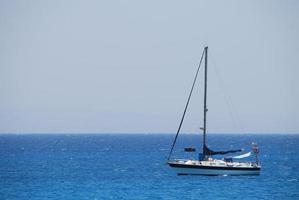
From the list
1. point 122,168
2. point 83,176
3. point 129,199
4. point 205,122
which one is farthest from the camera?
point 122,168

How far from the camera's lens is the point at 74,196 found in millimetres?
65375

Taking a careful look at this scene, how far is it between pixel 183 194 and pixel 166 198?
337 cm

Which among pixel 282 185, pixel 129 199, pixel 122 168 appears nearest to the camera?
pixel 129 199

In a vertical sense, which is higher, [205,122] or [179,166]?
[205,122]

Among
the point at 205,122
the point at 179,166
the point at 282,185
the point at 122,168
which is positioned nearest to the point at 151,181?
the point at 179,166

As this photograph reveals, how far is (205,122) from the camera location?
80.2 metres

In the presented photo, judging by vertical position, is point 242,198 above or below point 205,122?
below

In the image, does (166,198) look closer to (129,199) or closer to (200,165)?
(129,199)

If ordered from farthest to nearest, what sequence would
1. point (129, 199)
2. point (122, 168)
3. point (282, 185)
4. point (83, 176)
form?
point (122, 168) → point (83, 176) → point (282, 185) → point (129, 199)

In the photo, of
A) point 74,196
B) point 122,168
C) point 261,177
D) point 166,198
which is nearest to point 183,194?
point 166,198

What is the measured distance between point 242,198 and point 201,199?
3992 millimetres

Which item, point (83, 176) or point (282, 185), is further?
point (83, 176)

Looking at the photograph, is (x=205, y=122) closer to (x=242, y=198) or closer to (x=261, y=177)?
(x=261, y=177)

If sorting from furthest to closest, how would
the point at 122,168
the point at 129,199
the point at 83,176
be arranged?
the point at 122,168 → the point at 83,176 → the point at 129,199
